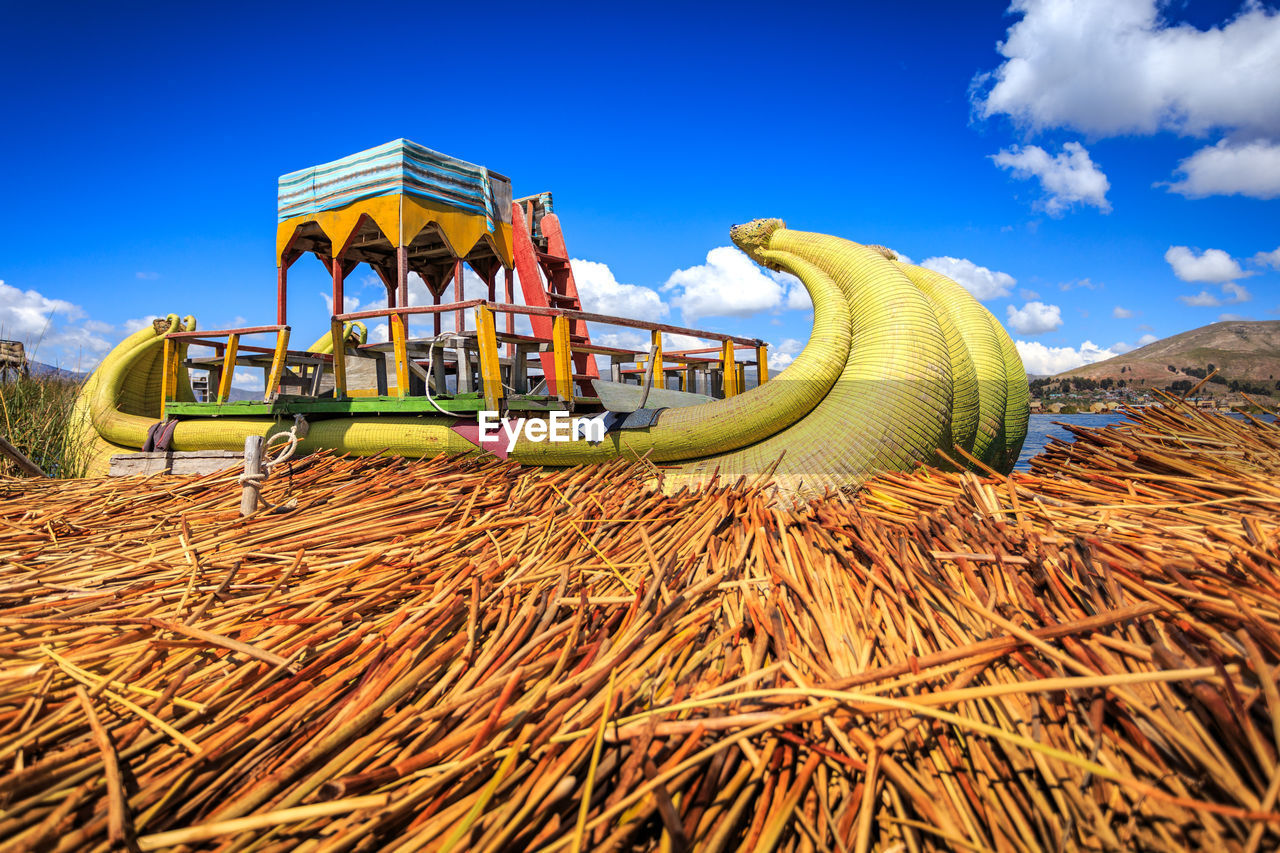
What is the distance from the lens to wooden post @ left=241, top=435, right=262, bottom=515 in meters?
3.29

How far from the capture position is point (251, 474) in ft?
10.8

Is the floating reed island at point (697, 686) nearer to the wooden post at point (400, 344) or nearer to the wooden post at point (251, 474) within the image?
the wooden post at point (251, 474)

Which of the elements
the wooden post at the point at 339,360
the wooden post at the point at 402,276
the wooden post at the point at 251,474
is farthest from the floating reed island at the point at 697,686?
the wooden post at the point at 402,276

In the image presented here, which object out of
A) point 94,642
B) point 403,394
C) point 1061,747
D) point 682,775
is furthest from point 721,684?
point 403,394

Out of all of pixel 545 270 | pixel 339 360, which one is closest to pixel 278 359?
pixel 339 360

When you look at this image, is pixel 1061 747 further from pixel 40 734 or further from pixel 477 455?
pixel 477 455

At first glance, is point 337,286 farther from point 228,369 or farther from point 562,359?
point 562,359

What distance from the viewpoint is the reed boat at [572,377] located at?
3992mm

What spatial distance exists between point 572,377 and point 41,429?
718cm

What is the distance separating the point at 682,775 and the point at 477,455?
11.9ft

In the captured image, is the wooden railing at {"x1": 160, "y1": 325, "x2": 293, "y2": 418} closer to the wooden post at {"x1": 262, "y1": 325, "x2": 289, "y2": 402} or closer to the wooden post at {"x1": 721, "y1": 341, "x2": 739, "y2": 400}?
the wooden post at {"x1": 262, "y1": 325, "x2": 289, "y2": 402}

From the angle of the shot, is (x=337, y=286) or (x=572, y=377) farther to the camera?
(x=337, y=286)

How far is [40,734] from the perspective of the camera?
1.42m

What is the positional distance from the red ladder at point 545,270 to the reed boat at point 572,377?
1.3 inches
